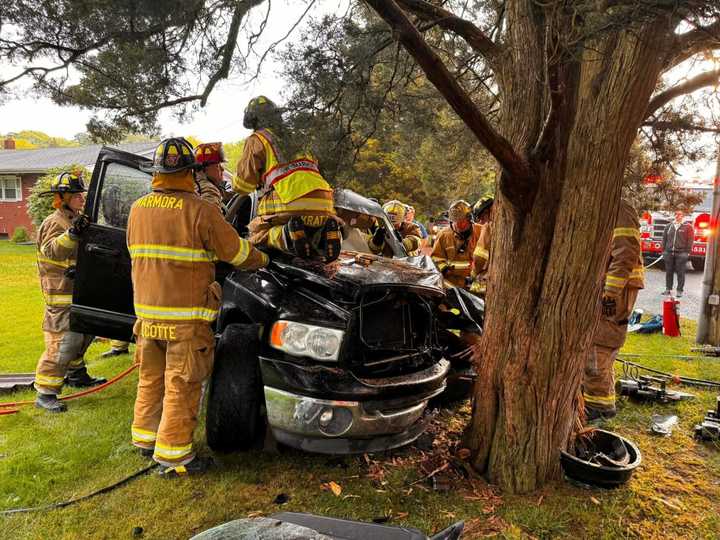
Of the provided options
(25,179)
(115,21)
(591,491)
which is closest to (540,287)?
(591,491)

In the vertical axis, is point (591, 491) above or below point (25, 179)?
below

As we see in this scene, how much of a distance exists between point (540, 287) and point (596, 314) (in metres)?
0.44

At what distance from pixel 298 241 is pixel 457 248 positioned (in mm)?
3431

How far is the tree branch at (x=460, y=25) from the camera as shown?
343 centimetres

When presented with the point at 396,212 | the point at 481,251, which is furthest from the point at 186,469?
the point at 396,212

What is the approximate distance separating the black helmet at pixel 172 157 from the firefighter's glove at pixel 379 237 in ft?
7.09

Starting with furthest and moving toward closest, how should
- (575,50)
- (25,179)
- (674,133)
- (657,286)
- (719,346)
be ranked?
(25,179) < (657,286) < (719,346) < (674,133) < (575,50)

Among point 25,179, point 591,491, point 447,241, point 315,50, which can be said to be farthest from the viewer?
point 25,179

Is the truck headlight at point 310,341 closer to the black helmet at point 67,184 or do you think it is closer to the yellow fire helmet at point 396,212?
the black helmet at point 67,184

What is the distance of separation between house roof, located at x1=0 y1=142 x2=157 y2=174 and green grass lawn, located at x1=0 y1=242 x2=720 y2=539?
2322 cm

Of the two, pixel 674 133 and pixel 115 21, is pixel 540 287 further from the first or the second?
pixel 674 133

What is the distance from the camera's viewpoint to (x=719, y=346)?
7121 mm

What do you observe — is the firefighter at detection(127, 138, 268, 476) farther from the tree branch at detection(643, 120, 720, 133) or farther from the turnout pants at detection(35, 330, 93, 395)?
the tree branch at detection(643, 120, 720, 133)

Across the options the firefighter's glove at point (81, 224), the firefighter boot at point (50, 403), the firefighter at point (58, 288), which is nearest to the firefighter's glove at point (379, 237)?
the firefighter's glove at point (81, 224)
